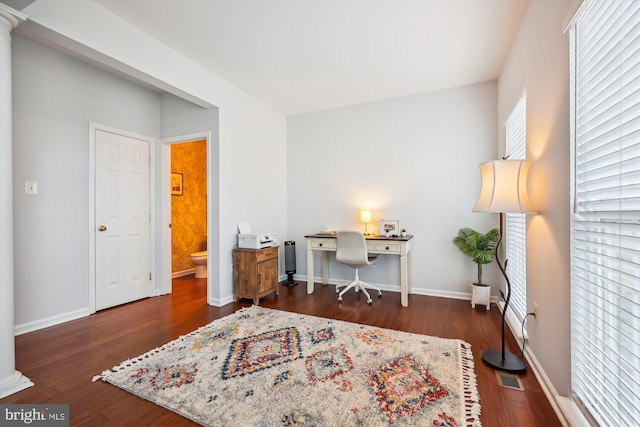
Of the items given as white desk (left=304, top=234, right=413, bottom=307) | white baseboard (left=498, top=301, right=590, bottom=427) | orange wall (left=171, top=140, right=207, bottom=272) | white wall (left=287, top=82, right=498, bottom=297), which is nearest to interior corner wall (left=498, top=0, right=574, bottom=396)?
white baseboard (left=498, top=301, right=590, bottom=427)

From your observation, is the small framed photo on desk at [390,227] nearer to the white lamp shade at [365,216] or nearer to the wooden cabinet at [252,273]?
the white lamp shade at [365,216]

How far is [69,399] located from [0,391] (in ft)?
1.49

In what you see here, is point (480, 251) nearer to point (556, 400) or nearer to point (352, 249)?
point (352, 249)

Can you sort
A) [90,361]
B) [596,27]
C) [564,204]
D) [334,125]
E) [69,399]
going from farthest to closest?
[334,125], [90,361], [69,399], [564,204], [596,27]

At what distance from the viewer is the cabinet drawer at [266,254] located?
3.50 meters

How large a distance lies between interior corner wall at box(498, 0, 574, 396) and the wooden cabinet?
8.92 ft

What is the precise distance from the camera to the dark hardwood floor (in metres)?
1.60

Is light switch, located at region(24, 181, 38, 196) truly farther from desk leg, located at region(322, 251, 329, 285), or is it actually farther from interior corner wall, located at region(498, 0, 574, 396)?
interior corner wall, located at region(498, 0, 574, 396)

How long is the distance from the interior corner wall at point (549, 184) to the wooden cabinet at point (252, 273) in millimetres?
2720

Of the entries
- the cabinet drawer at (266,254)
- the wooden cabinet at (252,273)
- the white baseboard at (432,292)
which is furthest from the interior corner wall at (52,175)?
the white baseboard at (432,292)

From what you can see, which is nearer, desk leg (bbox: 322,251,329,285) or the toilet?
desk leg (bbox: 322,251,329,285)

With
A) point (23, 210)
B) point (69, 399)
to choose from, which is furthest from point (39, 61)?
point (69, 399)

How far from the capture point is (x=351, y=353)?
7.30 ft

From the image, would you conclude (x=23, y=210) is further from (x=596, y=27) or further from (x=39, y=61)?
(x=596, y=27)
